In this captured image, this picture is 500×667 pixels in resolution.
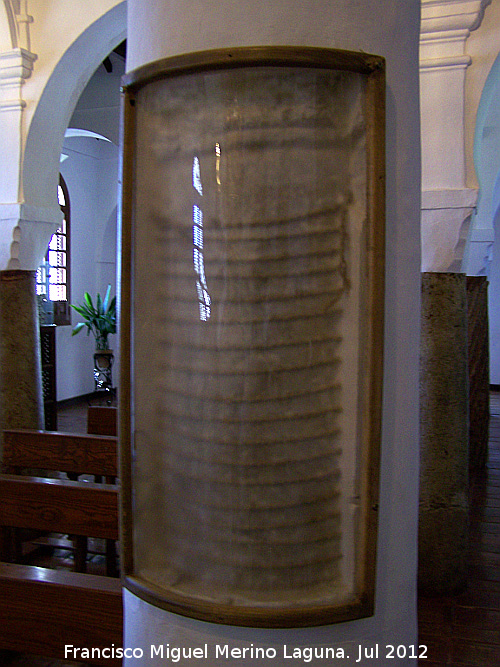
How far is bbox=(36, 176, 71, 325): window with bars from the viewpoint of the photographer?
8484 millimetres

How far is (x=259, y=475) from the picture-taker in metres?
0.92

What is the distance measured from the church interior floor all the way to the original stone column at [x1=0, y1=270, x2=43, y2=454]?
109cm

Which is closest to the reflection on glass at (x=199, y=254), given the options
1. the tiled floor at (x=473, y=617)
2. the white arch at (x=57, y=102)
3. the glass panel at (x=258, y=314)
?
the glass panel at (x=258, y=314)

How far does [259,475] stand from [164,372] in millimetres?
210

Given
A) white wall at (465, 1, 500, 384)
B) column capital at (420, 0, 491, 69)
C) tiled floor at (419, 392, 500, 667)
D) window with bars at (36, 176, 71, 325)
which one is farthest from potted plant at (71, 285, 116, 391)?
column capital at (420, 0, 491, 69)

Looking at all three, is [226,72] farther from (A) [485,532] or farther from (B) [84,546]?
(A) [485,532]

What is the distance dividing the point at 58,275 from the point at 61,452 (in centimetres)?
588

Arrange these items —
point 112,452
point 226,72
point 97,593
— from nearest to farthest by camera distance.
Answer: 1. point 226,72
2. point 97,593
3. point 112,452

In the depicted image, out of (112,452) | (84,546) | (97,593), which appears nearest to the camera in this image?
(97,593)

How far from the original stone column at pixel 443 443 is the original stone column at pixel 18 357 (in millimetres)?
2562

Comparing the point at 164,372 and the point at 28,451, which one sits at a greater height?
the point at 164,372

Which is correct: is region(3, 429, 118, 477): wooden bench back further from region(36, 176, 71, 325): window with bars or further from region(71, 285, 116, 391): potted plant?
region(36, 176, 71, 325): window with bars

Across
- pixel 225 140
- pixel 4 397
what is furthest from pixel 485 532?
pixel 225 140

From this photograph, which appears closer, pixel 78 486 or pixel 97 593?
→ pixel 97 593
